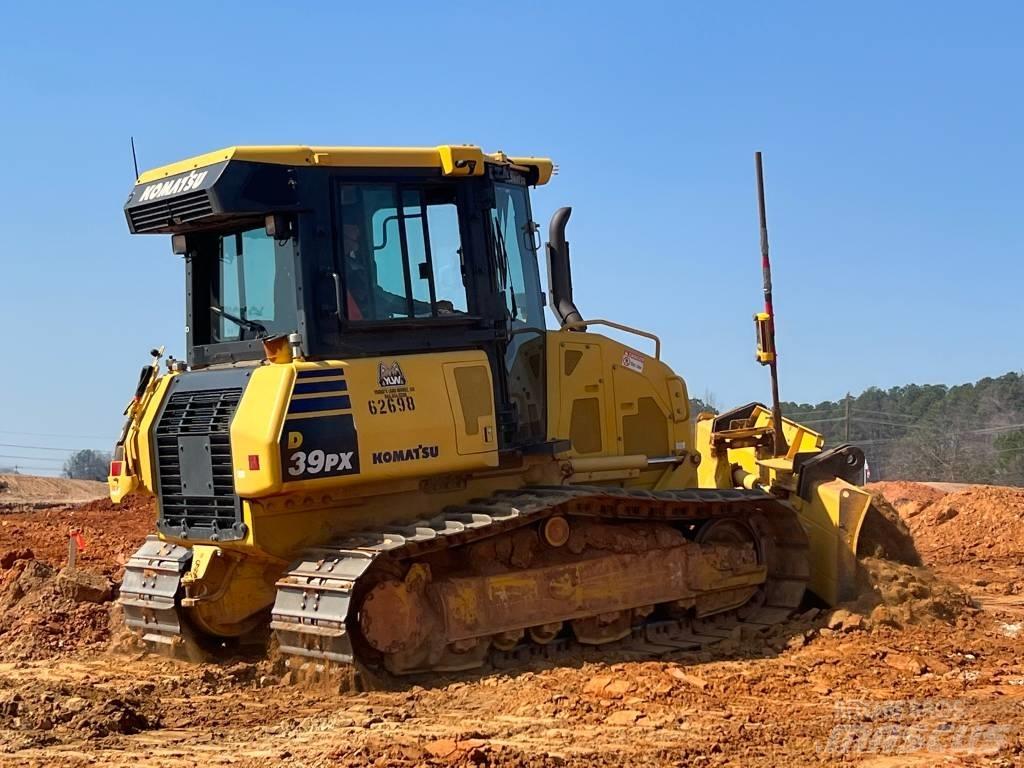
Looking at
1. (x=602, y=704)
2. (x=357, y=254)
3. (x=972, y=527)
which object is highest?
(x=357, y=254)

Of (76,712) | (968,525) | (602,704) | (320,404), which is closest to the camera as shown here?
(76,712)

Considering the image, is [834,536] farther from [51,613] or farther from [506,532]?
[51,613]

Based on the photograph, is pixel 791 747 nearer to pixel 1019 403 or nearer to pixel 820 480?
pixel 820 480

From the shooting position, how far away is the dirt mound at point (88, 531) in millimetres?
15586

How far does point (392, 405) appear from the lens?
8.83 metres

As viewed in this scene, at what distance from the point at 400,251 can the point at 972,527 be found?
10204 millimetres

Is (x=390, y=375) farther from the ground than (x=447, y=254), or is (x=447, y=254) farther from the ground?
(x=447, y=254)

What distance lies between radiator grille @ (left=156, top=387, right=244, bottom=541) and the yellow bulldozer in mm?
21

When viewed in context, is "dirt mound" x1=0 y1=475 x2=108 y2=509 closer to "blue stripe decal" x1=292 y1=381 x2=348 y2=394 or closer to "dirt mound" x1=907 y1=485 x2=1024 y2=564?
"dirt mound" x1=907 y1=485 x2=1024 y2=564

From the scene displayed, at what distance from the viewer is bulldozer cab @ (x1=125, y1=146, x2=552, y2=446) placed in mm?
8844

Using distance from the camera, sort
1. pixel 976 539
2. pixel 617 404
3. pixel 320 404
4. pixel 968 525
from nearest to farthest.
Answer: pixel 320 404 < pixel 617 404 < pixel 976 539 < pixel 968 525

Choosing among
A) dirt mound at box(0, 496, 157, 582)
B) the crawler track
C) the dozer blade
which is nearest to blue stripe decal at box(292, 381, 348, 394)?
the crawler track

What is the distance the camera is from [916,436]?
1465 inches

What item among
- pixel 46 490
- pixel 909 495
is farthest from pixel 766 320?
pixel 46 490
